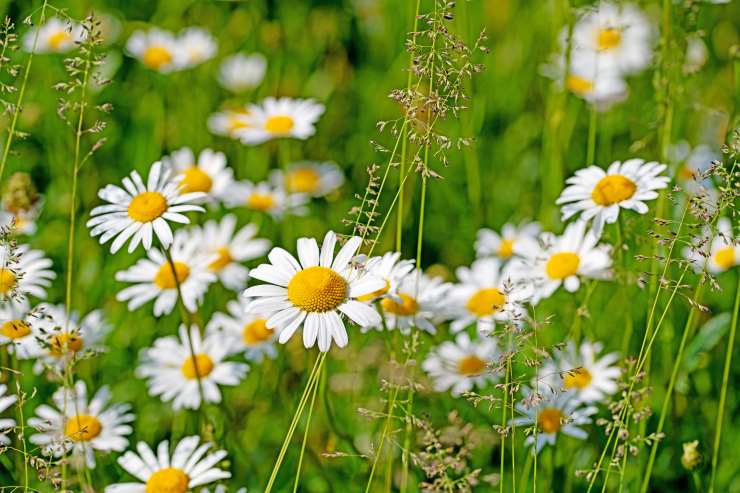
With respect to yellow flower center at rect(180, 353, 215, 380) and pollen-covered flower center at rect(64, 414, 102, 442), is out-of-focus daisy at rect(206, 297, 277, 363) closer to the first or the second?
yellow flower center at rect(180, 353, 215, 380)

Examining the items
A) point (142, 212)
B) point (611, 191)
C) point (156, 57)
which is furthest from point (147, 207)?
point (156, 57)

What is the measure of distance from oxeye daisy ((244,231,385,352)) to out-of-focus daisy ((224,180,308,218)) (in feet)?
3.59

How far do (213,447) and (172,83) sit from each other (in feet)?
5.89

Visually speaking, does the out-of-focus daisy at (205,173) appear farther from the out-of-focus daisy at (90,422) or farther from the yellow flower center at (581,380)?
the yellow flower center at (581,380)

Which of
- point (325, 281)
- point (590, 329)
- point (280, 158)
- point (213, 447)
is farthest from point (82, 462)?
point (280, 158)

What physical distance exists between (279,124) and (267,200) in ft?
0.97

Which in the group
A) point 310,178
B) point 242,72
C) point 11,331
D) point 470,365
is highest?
point 242,72

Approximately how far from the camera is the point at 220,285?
94.3 inches

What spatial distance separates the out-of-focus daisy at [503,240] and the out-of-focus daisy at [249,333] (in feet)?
1.97

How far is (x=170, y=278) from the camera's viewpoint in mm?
2105

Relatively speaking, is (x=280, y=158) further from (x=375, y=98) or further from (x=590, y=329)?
(x=590, y=329)

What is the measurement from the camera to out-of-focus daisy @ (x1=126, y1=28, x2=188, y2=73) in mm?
3166

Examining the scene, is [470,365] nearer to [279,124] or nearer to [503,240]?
[503,240]

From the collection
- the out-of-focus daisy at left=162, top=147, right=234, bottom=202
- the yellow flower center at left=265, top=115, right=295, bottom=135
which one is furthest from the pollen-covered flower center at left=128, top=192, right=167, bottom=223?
the yellow flower center at left=265, top=115, right=295, bottom=135
